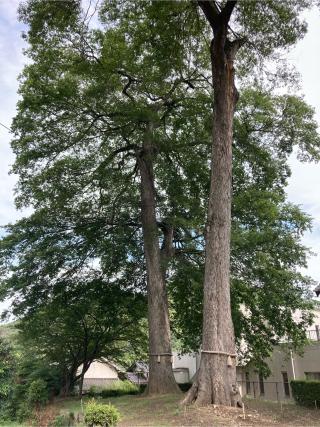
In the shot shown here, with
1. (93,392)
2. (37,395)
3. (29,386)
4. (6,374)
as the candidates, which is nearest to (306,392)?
(37,395)

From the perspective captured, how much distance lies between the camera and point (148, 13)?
474 inches

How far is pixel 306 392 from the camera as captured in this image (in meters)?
17.2

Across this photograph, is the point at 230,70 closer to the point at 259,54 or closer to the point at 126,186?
the point at 259,54

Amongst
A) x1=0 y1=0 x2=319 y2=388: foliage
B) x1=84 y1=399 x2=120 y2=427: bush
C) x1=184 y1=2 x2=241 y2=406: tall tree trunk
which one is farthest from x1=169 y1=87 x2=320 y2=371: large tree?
x1=84 y1=399 x2=120 y2=427: bush

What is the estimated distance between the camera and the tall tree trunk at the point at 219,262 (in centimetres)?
908

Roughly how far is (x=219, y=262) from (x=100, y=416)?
4.15 meters

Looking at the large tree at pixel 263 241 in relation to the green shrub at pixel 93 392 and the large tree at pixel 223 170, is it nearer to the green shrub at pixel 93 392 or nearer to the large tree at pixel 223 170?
the large tree at pixel 223 170

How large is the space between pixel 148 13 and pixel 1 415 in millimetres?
15314

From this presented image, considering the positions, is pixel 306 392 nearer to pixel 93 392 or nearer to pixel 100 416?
pixel 100 416

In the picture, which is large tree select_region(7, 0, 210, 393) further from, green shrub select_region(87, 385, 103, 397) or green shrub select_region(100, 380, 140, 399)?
green shrub select_region(100, 380, 140, 399)

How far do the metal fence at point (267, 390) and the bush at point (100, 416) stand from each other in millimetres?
16044

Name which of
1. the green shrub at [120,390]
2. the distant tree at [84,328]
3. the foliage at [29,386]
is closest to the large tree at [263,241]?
the distant tree at [84,328]

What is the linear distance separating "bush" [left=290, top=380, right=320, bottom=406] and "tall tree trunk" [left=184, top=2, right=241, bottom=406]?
9165mm

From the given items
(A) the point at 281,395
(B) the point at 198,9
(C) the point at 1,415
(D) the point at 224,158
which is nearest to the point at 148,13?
(B) the point at 198,9
